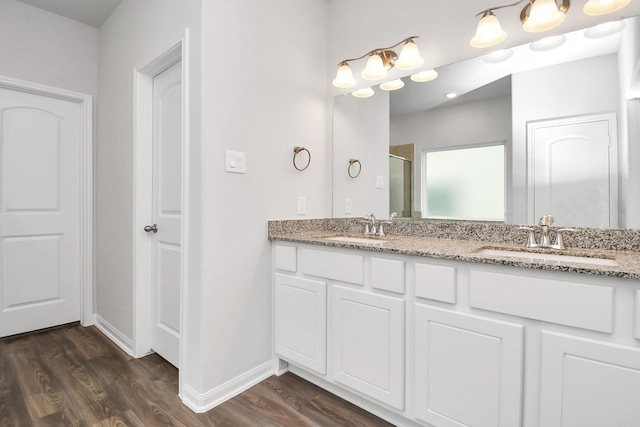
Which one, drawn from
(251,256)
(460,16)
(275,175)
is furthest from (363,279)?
(460,16)

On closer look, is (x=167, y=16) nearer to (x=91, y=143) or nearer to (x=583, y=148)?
(x=91, y=143)

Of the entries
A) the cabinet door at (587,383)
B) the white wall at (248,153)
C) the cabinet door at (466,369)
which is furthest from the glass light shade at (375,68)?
the cabinet door at (587,383)

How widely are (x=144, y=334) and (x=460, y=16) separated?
2.84m

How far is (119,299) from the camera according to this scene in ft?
8.21

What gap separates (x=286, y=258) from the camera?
1964mm

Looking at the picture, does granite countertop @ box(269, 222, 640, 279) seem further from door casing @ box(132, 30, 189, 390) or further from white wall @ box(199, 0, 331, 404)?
door casing @ box(132, 30, 189, 390)

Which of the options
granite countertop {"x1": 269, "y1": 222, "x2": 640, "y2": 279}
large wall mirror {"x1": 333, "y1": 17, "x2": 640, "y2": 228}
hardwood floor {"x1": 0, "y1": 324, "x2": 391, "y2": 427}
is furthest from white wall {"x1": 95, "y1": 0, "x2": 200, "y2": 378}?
large wall mirror {"x1": 333, "y1": 17, "x2": 640, "y2": 228}

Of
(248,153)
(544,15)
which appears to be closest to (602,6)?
(544,15)

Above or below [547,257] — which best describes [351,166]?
above

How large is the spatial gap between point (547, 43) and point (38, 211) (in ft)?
12.2

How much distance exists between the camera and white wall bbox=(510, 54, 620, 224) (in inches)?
57.6

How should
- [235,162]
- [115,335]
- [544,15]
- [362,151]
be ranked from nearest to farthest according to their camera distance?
[544,15], [235,162], [362,151], [115,335]

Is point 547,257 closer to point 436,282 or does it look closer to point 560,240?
point 560,240

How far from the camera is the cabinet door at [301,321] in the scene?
5.88 feet
